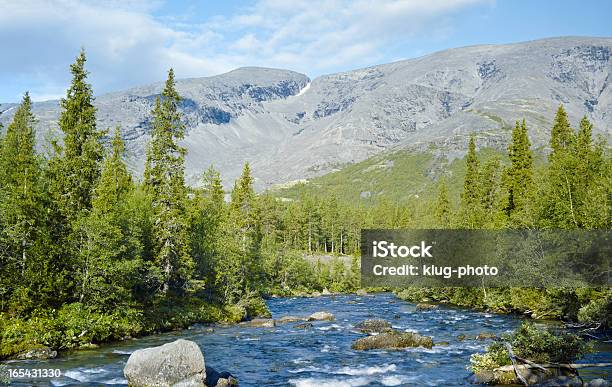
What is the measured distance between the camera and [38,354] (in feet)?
95.6

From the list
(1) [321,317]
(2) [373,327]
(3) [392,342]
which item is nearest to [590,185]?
(2) [373,327]

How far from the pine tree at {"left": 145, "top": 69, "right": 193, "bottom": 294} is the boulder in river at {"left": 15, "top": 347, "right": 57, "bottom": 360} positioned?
650 inches

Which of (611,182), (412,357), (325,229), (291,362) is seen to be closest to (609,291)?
(611,182)

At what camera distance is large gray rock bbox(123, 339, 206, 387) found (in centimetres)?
2297

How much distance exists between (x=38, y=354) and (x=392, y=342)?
2272 centimetres

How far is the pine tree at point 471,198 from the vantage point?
68500 mm

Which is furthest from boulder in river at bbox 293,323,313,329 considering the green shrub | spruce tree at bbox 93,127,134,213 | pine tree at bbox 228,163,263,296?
the green shrub

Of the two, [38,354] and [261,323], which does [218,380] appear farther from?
[261,323]

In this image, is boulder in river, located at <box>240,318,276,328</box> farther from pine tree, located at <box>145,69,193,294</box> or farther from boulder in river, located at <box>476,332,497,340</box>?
boulder in river, located at <box>476,332,497,340</box>

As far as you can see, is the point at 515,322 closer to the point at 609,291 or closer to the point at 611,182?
the point at 609,291

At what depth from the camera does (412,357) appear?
32.1m

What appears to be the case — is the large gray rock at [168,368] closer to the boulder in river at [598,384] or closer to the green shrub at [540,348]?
the green shrub at [540,348]

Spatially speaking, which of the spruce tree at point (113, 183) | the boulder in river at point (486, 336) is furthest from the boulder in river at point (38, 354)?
the boulder in river at point (486, 336)

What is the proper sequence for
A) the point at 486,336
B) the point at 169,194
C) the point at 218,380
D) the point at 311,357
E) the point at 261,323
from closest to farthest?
the point at 218,380 < the point at 311,357 < the point at 486,336 < the point at 261,323 < the point at 169,194
